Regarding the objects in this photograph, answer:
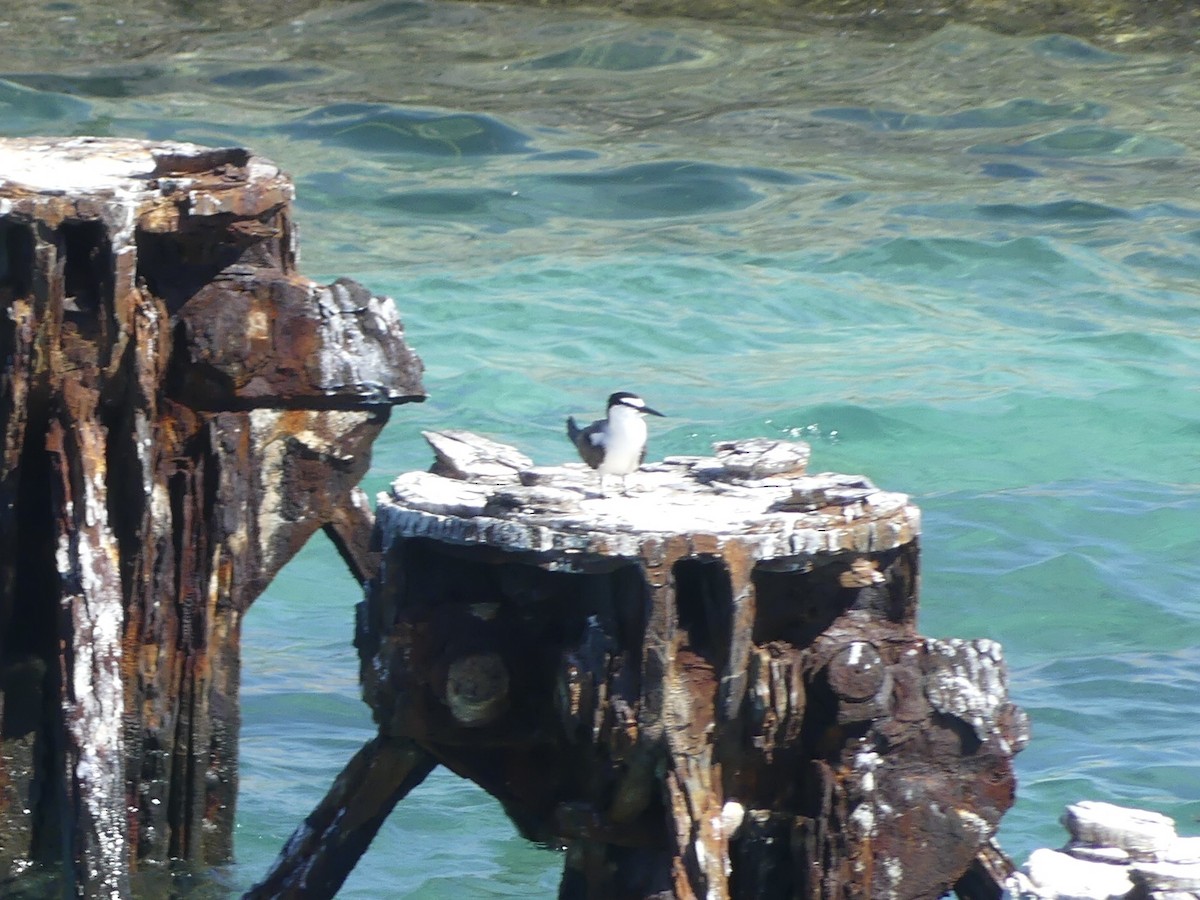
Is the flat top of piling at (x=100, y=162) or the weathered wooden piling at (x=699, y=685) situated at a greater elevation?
the flat top of piling at (x=100, y=162)

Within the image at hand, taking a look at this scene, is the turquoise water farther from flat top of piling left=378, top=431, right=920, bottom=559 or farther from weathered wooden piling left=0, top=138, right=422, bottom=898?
flat top of piling left=378, top=431, right=920, bottom=559

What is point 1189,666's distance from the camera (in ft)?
25.3

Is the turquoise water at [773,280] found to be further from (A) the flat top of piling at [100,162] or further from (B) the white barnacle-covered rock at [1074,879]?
(B) the white barnacle-covered rock at [1074,879]

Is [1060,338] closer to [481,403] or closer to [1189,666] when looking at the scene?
[481,403]

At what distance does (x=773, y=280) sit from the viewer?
13695 millimetres

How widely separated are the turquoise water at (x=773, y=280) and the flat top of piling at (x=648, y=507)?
5.10 feet

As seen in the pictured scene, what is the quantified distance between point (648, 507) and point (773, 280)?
32.1ft

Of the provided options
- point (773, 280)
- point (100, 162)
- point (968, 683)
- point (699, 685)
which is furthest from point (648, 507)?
point (773, 280)

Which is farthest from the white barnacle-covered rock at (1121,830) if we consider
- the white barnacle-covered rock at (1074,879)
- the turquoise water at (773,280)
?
the turquoise water at (773,280)

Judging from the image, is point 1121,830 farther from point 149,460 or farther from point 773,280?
point 773,280

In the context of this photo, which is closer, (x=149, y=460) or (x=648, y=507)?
(x=648, y=507)

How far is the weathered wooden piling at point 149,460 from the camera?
4164 mm

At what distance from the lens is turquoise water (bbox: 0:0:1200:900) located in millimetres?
7305

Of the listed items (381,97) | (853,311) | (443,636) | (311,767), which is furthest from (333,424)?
(381,97)
